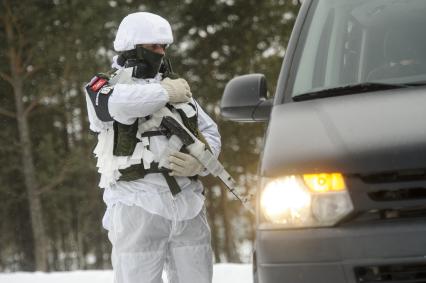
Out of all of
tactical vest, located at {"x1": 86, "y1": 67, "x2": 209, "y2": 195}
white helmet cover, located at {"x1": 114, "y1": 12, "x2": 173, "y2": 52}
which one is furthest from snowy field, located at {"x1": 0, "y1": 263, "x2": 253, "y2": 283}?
white helmet cover, located at {"x1": 114, "y1": 12, "x2": 173, "y2": 52}

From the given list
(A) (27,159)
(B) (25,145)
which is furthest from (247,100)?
(A) (27,159)

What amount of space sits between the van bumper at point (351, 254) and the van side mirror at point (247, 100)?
37.8 inches

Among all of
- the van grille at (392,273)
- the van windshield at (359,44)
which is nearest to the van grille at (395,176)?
the van grille at (392,273)

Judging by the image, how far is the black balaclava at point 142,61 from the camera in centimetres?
355

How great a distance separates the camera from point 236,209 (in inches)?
1215

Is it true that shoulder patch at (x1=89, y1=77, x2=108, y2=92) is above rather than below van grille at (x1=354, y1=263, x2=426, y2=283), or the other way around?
above

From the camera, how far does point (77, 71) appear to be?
19641mm

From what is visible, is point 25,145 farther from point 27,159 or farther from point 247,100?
point 247,100

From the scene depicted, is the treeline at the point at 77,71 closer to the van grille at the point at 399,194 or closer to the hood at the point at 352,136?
the hood at the point at 352,136

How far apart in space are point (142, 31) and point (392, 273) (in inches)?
74.5

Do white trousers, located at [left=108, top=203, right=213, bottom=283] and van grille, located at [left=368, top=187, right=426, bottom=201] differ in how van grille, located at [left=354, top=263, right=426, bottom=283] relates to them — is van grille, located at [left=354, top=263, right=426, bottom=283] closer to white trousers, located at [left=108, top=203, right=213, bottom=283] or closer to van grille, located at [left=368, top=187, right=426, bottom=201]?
van grille, located at [left=368, top=187, right=426, bottom=201]

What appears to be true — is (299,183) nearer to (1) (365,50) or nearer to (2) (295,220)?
(2) (295,220)

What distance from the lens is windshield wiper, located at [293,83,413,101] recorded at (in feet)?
8.52

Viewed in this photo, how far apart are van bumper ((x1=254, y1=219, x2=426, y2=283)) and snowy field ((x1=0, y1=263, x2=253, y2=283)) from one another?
5024mm
